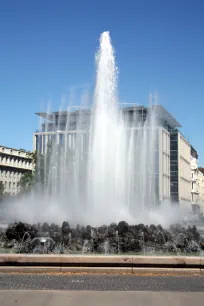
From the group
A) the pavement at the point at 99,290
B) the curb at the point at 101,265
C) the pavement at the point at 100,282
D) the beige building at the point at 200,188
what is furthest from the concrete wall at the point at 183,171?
the pavement at the point at 99,290

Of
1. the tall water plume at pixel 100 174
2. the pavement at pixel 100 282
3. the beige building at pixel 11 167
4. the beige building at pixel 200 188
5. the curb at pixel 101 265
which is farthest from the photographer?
the beige building at pixel 200 188

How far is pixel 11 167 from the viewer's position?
99438 millimetres

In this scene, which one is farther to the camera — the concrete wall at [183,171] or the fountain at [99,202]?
the concrete wall at [183,171]

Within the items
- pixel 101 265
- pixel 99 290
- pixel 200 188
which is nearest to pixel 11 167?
pixel 200 188

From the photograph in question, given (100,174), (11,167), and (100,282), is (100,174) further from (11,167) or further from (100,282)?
(11,167)

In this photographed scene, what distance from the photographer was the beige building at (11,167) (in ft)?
317

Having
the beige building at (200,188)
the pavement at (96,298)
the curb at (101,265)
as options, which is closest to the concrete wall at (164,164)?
the beige building at (200,188)

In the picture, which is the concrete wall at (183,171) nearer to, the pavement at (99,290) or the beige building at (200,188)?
Answer: the beige building at (200,188)

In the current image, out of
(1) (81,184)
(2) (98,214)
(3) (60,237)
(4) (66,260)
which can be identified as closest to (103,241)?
(3) (60,237)

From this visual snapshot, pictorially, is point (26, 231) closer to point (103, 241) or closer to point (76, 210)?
point (103, 241)

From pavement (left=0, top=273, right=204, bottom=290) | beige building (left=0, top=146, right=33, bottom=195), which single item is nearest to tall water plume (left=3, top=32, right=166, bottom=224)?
pavement (left=0, top=273, right=204, bottom=290)

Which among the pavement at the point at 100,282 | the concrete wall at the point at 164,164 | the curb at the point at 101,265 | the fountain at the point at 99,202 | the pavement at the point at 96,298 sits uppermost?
the concrete wall at the point at 164,164

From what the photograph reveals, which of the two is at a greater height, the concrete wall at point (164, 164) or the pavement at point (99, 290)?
the concrete wall at point (164, 164)

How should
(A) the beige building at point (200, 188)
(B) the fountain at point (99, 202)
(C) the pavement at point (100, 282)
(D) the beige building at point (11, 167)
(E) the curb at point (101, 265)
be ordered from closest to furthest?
1. (C) the pavement at point (100, 282)
2. (E) the curb at point (101, 265)
3. (B) the fountain at point (99, 202)
4. (D) the beige building at point (11, 167)
5. (A) the beige building at point (200, 188)
